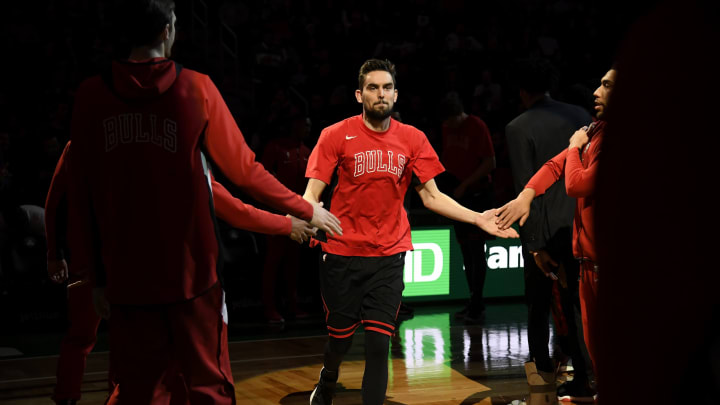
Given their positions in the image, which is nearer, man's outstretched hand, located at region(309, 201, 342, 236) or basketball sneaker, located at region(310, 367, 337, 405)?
man's outstretched hand, located at region(309, 201, 342, 236)

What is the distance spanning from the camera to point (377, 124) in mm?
4988

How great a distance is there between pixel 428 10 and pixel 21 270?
31.4 feet

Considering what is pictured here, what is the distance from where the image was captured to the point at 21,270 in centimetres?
805

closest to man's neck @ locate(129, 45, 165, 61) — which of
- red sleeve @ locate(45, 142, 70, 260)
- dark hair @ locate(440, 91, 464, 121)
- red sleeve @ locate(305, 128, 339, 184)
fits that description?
red sleeve @ locate(45, 142, 70, 260)

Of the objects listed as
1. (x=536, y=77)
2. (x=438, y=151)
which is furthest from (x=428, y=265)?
(x=536, y=77)

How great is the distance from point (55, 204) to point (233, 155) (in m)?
1.92

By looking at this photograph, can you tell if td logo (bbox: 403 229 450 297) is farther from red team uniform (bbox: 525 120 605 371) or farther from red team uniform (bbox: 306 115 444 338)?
red team uniform (bbox: 525 120 605 371)

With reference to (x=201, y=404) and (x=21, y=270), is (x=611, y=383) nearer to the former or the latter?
A: (x=201, y=404)

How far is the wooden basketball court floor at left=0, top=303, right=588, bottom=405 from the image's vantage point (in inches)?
229

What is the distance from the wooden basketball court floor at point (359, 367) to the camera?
5.82 m

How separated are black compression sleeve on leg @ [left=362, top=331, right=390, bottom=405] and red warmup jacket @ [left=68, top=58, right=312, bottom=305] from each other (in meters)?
1.97

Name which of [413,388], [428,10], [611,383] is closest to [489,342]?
[413,388]

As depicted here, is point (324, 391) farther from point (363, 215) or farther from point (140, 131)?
point (140, 131)

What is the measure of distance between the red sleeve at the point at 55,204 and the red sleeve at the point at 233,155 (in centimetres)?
179
